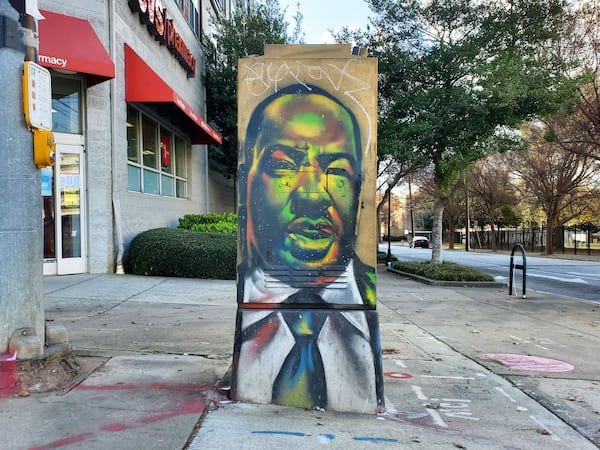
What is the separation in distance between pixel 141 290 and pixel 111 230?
87.2 inches

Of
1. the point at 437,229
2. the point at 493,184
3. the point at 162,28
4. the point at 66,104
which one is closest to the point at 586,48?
the point at 437,229

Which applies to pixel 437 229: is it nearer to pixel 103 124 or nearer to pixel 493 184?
pixel 103 124

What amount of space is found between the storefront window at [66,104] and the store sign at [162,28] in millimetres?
2889

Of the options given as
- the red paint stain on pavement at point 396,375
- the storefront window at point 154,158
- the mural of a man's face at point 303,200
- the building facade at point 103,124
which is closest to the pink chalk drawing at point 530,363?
the red paint stain on pavement at point 396,375

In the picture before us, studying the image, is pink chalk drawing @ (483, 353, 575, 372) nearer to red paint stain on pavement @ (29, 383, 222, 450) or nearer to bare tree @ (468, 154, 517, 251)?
red paint stain on pavement @ (29, 383, 222, 450)

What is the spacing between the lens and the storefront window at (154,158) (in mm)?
12594

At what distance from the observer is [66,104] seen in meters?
10.3

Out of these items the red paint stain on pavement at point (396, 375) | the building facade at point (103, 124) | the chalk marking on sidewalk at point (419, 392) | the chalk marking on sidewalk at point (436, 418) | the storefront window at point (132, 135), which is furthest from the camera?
the storefront window at point (132, 135)

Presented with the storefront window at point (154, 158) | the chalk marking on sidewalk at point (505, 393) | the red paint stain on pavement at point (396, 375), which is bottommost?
the chalk marking on sidewalk at point (505, 393)

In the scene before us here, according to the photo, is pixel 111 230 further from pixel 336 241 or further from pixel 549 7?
pixel 549 7

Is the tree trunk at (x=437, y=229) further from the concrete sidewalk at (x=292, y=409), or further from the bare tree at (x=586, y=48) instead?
the concrete sidewalk at (x=292, y=409)

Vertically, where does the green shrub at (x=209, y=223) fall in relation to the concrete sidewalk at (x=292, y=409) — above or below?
above

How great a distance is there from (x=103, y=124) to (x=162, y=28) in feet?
15.1

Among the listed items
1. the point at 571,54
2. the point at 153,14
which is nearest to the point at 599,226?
the point at 571,54
